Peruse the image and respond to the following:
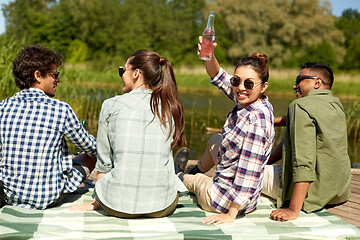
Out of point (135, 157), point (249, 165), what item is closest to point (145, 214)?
point (135, 157)

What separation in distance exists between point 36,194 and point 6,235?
402mm

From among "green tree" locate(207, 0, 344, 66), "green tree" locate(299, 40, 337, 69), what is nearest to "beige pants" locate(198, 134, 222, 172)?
"green tree" locate(299, 40, 337, 69)

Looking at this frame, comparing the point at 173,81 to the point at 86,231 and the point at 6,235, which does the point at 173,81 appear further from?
the point at 6,235

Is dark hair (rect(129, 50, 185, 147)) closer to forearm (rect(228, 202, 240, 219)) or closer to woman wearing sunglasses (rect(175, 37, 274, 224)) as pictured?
woman wearing sunglasses (rect(175, 37, 274, 224))

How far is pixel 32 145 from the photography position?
229 cm

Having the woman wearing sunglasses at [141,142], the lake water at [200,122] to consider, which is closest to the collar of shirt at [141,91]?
the woman wearing sunglasses at [141,142]

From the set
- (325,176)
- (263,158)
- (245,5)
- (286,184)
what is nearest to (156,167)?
(263,158)

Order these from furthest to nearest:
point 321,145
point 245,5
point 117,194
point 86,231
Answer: point 245,5, point 321,145, point 117,194, point 86,231

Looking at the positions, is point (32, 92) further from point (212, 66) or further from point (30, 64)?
point (212, 66)

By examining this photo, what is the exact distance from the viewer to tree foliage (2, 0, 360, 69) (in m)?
29.3

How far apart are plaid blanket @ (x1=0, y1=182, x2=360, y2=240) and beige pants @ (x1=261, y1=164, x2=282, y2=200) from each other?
33 centimetres

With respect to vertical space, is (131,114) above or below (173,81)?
below

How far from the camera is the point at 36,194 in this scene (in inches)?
92.0

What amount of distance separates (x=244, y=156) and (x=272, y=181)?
63 cm
